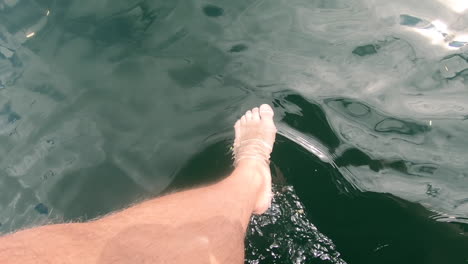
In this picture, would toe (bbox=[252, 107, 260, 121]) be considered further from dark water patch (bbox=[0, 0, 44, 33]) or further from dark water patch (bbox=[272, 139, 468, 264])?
dark water patch (bbox=[0, 0, 44, 33])

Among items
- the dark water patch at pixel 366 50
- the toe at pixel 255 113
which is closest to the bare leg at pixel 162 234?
the toe at pixel 255 113

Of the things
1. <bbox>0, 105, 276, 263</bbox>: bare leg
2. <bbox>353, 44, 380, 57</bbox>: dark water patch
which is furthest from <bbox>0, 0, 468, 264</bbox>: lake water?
<bbox>0, 105, 276, 263</bbox>: bare leg

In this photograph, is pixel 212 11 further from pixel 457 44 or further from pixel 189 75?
pixel 457 44

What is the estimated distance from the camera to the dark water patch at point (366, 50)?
9.36ft

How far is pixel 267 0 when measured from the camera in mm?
3197

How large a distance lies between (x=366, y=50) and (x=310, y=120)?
698mm

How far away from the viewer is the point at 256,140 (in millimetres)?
2844

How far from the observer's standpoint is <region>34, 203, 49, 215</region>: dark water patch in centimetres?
268

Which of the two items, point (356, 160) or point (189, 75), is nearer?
point (356, 160)

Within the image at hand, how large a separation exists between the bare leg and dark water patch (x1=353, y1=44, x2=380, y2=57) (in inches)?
50.8

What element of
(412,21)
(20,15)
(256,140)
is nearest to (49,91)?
(20,15)

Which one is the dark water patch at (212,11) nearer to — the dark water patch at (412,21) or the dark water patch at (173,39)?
the dark water patch at (173,39)

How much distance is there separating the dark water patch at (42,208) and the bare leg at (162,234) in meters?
1.06

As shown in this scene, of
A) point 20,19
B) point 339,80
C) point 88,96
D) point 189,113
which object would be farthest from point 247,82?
point 20,19
